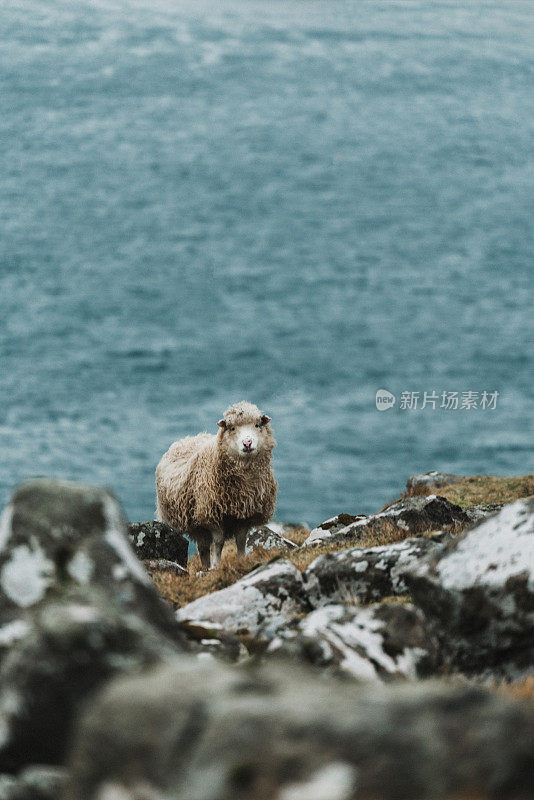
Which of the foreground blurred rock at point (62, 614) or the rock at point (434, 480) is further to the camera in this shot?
the rock at point (434, 480)

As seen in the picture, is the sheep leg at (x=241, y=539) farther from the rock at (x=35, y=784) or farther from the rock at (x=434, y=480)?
the rock at (x=35, y=784)

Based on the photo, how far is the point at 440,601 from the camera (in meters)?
7.81

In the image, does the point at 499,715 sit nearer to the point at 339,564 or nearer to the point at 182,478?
the point at 339,564

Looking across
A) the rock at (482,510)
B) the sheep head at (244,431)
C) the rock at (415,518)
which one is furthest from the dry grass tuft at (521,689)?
the sheep head at (244,431)

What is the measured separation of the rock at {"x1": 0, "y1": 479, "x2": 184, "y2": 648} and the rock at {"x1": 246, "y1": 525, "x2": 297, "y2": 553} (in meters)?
13.8

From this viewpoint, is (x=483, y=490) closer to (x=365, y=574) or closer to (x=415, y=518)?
(x=415, y=518)

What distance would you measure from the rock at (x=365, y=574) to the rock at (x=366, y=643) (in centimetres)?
308

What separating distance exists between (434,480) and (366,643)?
2591 centimetres

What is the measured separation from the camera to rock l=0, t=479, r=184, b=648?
233 inches

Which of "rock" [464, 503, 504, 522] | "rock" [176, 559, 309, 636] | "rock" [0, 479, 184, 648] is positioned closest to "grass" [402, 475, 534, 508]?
"rock" [464, 503, 504, 522]

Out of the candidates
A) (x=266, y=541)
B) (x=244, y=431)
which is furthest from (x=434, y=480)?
(x=244, y=431)

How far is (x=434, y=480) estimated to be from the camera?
3225cm

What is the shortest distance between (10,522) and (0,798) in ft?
6.32

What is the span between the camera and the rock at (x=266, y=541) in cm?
2047
